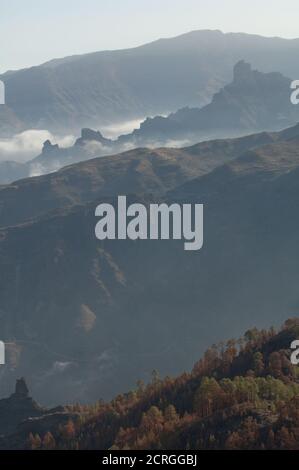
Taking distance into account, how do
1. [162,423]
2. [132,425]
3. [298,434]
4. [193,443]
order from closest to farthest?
[298,434], [193,443], [162,423], [132,425]

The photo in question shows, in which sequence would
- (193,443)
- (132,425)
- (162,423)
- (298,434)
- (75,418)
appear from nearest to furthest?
(298,434) → (193,443) → (162,423) → (132,425) → (75,418)

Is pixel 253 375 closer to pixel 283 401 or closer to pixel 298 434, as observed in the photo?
pixel 283 401

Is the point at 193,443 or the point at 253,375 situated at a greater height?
the point at 253,375

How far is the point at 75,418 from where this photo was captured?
649 feet
